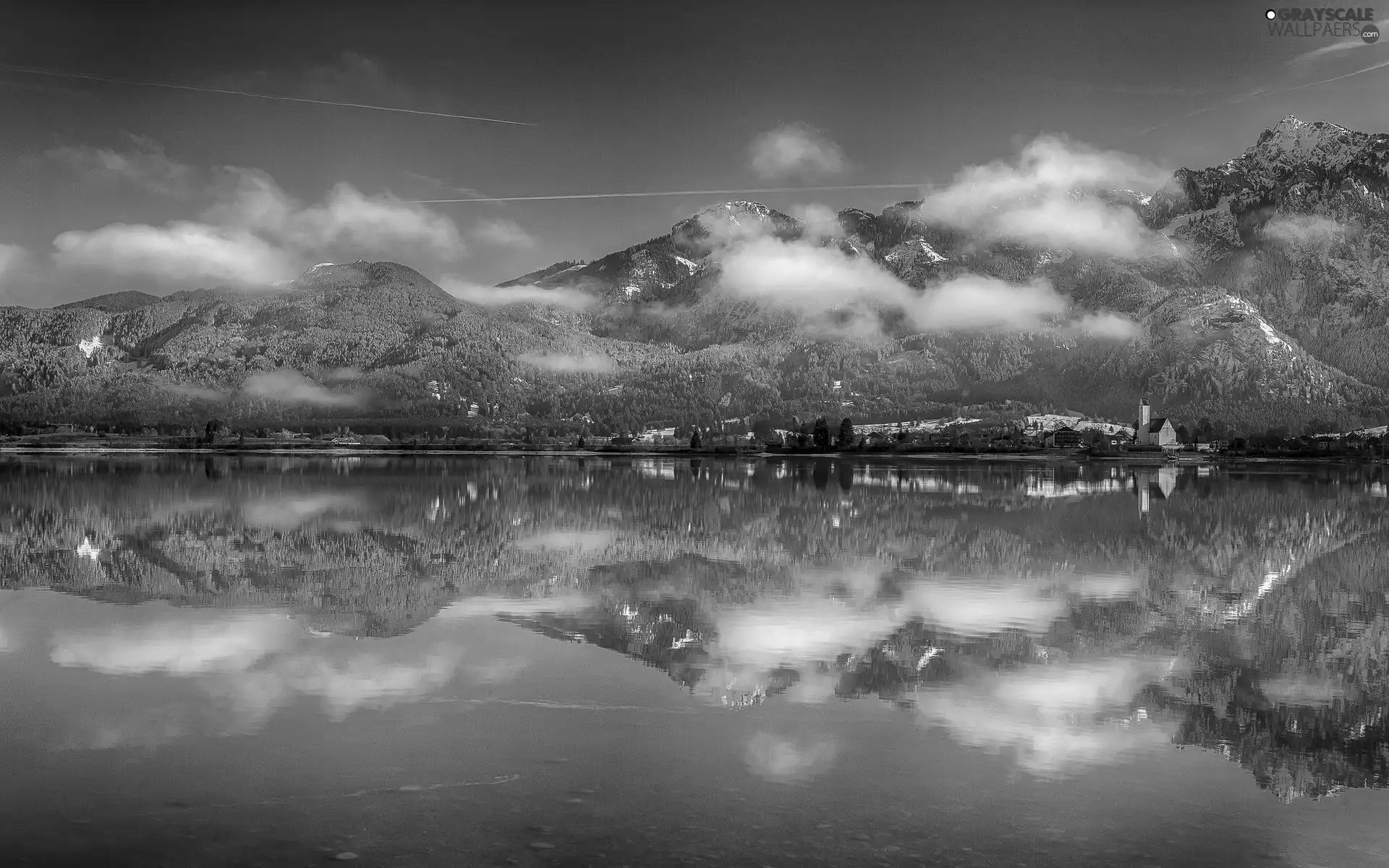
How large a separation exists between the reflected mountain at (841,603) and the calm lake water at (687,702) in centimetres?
12

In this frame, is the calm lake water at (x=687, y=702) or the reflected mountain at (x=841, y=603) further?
the reflected mountain at (x=841, y=603)

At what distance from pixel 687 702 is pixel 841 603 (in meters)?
9.89

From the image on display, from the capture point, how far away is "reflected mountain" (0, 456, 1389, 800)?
17062 millimetres

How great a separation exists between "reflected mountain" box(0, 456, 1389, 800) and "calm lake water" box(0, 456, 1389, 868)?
0.12 m

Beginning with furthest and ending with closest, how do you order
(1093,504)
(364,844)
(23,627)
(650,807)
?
(1093,504)
(23,627)
(650,807)
(364,844)

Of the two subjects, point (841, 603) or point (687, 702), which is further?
point (841, 603)

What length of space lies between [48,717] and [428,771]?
6.06 m

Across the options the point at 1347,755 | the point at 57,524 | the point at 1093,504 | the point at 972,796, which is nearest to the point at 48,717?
the point at 972,796

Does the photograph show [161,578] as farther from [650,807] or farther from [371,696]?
[650,807]

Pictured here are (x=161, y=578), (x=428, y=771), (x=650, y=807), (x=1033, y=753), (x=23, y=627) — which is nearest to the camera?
(x=650, y=807)

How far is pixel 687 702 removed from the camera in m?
17.3

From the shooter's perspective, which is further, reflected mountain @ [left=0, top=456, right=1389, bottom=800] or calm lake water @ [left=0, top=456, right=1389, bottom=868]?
reflected mountain @ [left=0, top=456, right=1389, bottom=800]

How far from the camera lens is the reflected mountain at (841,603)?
17062mm

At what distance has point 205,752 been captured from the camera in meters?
14.4
